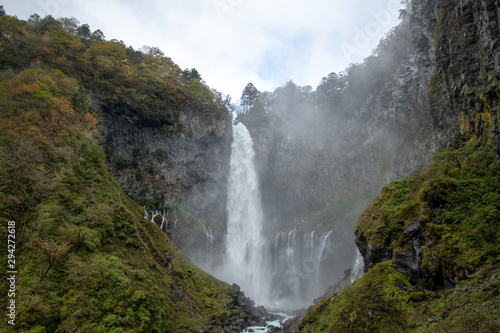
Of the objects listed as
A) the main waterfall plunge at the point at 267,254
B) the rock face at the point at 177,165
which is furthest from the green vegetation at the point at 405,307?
the rock face at the point at 177,165

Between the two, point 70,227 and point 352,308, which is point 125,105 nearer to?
point 70,227

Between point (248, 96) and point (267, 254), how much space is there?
131 feet

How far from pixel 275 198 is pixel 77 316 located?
37485 millimetres

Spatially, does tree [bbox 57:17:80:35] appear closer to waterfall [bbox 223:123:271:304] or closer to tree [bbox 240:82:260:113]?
waterfall [bbox 223:123:271:304]

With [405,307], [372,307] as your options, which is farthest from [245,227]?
[405,307]

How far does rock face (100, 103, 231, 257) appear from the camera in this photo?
29938 millimetres

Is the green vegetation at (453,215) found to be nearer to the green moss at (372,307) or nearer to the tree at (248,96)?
the green moss at (372,307)

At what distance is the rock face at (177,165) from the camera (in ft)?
98.2

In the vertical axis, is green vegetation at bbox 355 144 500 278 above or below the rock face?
below

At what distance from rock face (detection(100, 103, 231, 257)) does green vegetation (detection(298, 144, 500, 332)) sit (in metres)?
23.4

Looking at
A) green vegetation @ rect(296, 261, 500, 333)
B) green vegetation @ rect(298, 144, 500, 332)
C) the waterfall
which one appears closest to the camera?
green vegetation @ rect(296, 261, 500, 333)

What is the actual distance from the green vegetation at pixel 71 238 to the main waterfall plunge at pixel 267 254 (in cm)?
1381

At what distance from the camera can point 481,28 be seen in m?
10.2

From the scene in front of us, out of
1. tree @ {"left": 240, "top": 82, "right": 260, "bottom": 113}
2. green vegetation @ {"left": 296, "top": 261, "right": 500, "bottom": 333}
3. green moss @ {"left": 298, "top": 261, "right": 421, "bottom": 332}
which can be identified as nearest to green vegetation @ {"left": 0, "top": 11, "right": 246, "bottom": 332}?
green moss @ {"left": 298, "top": 261, "right": 421, "bottom": 332}
